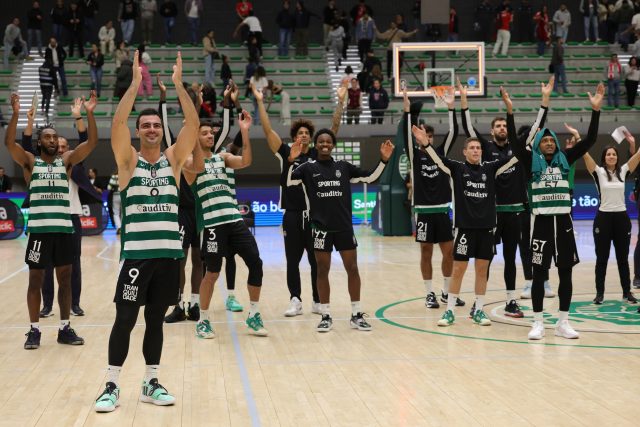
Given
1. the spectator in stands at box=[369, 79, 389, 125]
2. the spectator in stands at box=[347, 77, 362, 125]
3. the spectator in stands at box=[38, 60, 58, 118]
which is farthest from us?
the spectator in stands at box=[369, 79, 389, 125]

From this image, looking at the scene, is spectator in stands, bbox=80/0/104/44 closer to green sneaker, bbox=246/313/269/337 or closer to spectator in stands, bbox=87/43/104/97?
spectator in stands, bbox=87/43/104/97

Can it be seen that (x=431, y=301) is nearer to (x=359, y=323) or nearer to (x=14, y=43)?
(x=359, y=323)

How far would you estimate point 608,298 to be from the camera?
11.2 m

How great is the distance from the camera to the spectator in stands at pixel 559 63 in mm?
29800

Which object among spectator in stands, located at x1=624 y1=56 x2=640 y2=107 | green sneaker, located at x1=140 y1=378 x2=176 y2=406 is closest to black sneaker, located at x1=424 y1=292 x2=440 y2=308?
green sneaker, located at x1=140 y1=378 x2=176 y2=406

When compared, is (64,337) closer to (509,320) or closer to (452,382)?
(452,382)

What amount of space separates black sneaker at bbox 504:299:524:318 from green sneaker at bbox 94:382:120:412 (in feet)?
16.4

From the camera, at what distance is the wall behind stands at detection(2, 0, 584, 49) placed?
111 feet

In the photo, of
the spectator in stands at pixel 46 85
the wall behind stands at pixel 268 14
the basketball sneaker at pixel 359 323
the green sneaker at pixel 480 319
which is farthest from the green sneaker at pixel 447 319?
the wall behind stands at pixel 268 14

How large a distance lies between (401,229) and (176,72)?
15.8 meters

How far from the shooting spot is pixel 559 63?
30.2 m

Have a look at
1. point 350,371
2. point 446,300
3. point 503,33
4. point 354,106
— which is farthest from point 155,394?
point 503,33

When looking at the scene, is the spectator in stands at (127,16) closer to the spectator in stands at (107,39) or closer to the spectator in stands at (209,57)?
the spectator in stands at (107,39)

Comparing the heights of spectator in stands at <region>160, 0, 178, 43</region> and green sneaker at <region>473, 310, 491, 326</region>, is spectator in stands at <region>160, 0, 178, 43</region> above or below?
above
